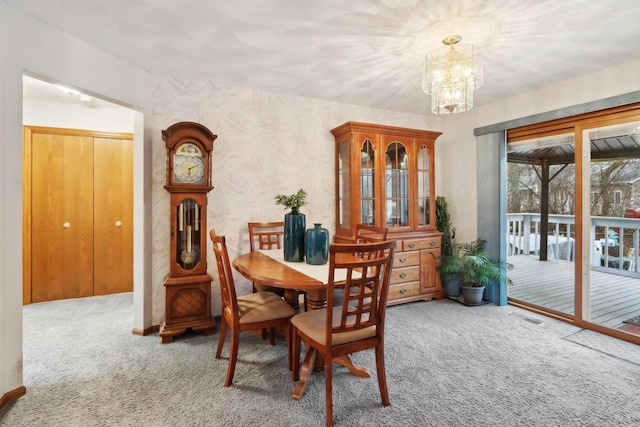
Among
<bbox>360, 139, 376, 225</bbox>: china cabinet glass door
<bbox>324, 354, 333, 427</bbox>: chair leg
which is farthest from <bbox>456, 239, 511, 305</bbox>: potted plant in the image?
<bbox>324, 354, 333, 427</bbox>: chair leg

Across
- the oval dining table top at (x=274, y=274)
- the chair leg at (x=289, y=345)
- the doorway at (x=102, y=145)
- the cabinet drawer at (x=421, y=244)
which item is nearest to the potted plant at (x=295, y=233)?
the oval dining table top at (x=274, y=274)

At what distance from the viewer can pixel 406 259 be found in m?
3.63

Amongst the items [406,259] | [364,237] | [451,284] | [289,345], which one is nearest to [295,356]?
[289,345]

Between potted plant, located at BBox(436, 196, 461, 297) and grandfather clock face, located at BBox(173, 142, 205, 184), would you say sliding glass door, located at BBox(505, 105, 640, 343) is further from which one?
grandfather clock face, located at BBox(173, 142, 205, 184)

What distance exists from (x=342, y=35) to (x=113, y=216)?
3635 mm

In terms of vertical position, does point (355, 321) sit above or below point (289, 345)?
above

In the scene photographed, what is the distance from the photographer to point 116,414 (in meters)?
1.74

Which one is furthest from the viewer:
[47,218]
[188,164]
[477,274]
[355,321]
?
[47,218]

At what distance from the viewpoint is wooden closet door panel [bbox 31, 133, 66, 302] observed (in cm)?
364

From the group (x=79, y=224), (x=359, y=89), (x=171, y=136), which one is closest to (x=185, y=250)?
(x=171, y=136)

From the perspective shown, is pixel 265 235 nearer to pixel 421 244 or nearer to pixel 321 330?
pixel 321 330

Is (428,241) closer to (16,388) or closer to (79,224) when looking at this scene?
(16,388)

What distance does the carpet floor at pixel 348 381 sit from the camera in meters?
1.71

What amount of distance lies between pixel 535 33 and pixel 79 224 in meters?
5.06
